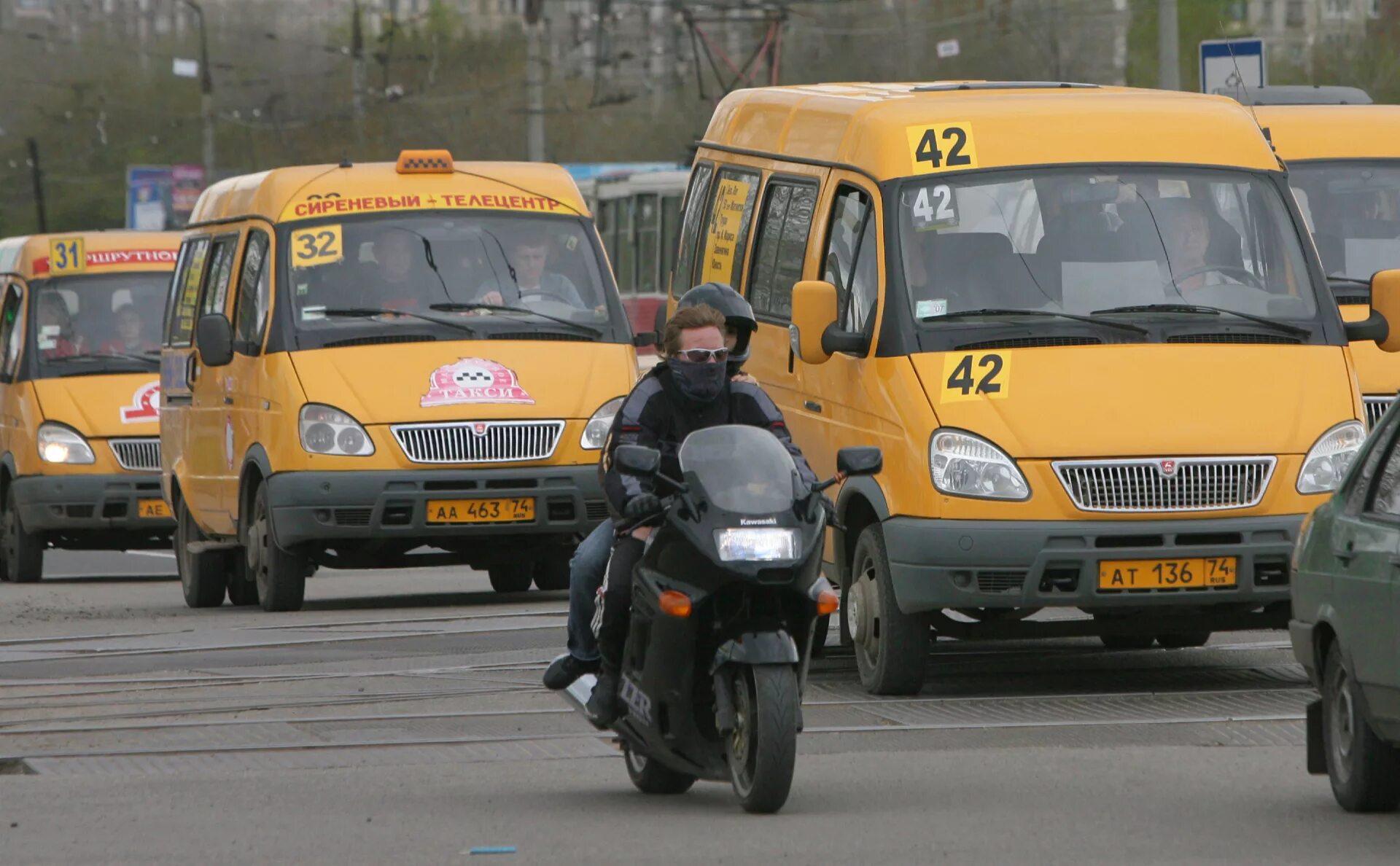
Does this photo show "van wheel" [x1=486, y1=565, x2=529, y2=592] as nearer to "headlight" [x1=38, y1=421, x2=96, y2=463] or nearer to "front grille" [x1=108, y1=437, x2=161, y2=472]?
"front grille" [x1=108, y1=437, x2=161, y2=472]

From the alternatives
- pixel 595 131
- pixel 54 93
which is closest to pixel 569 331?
pixel 595 131

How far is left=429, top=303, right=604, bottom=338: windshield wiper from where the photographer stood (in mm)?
15156

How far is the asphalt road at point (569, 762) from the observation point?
23.4 ft

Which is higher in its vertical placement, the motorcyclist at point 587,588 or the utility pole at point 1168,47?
the utility pole at point 1168,47

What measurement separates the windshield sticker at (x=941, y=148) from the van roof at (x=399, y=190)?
204 inches

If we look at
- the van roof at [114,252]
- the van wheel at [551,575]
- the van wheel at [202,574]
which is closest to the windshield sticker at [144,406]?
the van roof at [114,252]

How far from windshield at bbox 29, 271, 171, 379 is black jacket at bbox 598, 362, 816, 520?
12591 mm

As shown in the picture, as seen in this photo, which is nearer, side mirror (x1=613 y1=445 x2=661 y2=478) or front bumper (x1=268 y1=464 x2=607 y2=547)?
side mirror (x1=613 y1=445 x2=661 y2=478)

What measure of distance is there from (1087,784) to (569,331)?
756 cm

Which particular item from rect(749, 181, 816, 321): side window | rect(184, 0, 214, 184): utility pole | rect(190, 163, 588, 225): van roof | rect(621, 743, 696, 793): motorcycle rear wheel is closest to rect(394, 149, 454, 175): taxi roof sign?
rect(190, 163, 588, 225): van roof

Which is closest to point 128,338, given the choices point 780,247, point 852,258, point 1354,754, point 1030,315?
point 780,247

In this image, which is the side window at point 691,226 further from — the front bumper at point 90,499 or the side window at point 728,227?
the front bumper at point 90,499

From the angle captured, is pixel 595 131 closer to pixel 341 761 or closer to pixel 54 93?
pixel 54 93

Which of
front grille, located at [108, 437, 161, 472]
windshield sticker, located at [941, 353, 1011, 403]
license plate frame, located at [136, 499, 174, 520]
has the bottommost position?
license plate frame, located at [136, 499, 174, 520]
